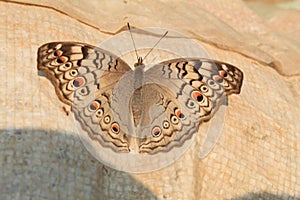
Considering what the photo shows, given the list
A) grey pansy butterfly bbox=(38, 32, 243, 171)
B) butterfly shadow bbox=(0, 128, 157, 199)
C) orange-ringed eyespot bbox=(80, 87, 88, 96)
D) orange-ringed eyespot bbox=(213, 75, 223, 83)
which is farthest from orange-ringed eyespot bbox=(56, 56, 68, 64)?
orange-ringed eyespot bbox=(213, 75, 223, 83)

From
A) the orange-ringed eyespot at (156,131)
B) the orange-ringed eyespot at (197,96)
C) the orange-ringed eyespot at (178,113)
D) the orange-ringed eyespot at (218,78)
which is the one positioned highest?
the orange-ringed eyespot at (218,78)

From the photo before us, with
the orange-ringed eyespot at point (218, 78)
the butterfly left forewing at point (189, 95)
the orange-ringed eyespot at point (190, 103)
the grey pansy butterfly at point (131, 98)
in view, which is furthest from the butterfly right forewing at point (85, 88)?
the orange-ringed eyespot at point (218, 78)

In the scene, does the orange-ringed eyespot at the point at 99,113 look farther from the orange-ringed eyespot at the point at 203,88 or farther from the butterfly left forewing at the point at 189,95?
the orange-ringed eyespot at the point at 203,88

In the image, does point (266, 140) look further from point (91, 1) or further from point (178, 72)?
point (91, 1)

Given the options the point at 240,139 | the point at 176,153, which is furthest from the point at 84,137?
the point at 240,139

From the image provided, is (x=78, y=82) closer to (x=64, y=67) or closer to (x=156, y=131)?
(x=64, y=67)

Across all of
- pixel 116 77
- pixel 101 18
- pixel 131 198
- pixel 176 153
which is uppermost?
pixel 101 18

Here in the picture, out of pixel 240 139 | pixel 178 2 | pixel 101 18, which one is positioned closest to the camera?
pixel 240 139
